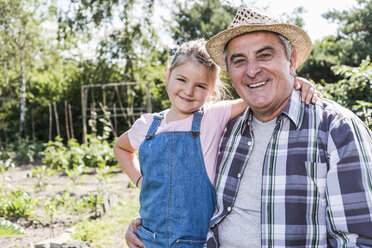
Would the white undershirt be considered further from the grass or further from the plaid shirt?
the grass

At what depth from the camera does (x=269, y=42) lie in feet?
5.63

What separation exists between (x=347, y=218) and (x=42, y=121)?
13939 mm

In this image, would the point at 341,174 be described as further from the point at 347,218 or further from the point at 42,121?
the point at 42,121

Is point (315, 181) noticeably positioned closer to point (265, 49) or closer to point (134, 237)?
point (265, 49)

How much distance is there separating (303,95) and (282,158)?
350mm

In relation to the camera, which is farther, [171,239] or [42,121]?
[42,121]

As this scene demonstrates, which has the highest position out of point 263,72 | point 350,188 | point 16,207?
point 263,72

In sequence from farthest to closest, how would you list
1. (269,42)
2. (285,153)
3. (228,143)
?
(228,143), (269,42), (285,153)

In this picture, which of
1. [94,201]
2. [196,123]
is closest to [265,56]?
[196,123]

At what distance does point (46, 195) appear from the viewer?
536cm

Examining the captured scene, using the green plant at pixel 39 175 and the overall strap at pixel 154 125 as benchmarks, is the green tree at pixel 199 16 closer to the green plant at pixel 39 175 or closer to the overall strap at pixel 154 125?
the green plant at pixel 39 175

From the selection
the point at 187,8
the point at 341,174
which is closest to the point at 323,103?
the point at 341,174

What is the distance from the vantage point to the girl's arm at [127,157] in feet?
7.48

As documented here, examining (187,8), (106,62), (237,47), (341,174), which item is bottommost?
(341,174)
